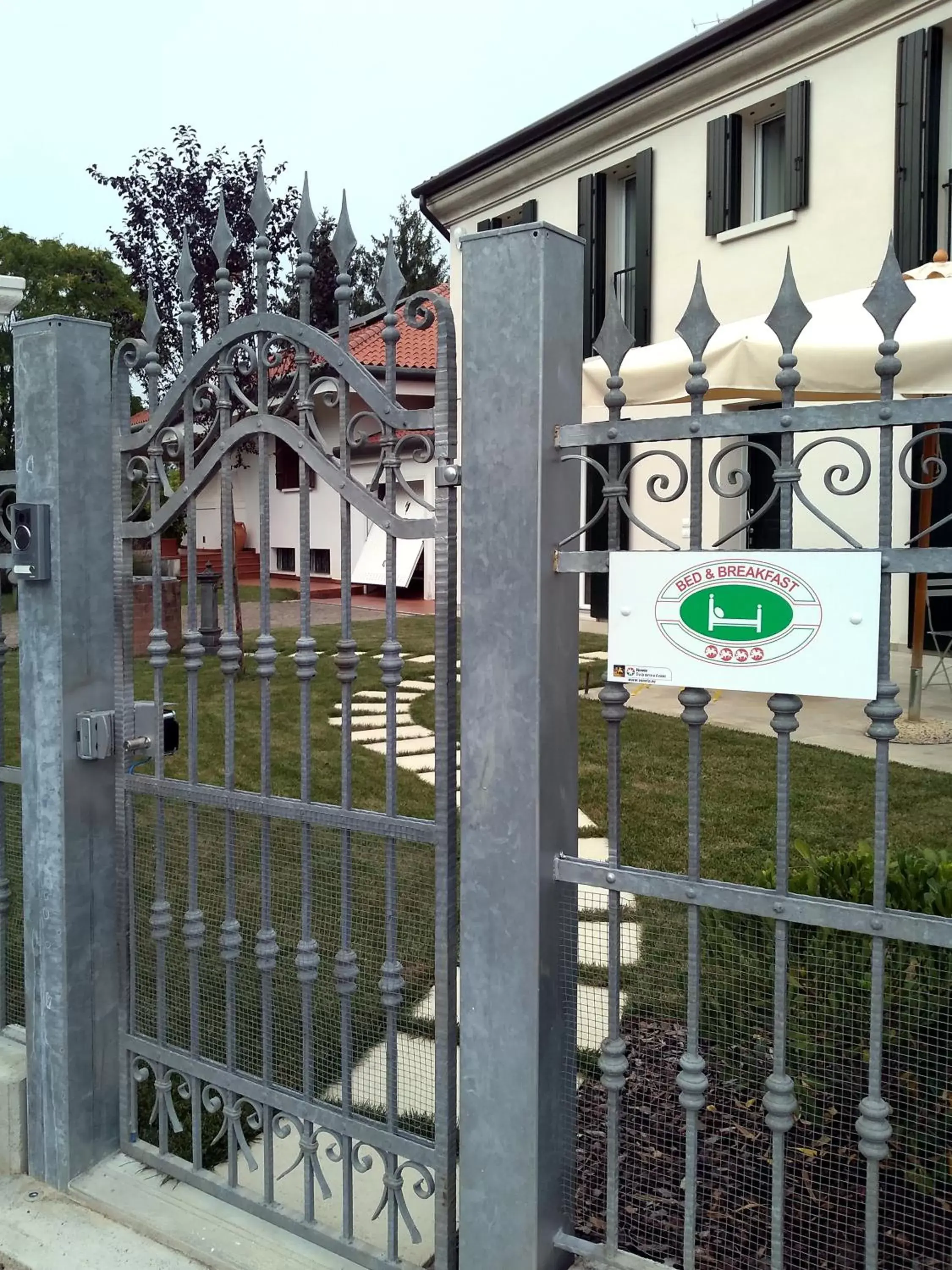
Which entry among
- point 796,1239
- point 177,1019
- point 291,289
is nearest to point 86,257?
point 291,289

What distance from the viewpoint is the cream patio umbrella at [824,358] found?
4.90 m

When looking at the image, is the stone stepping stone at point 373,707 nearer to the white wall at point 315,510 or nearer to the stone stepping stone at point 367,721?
the stone stepping stone at point 367,721

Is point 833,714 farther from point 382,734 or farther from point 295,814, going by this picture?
point 295,814

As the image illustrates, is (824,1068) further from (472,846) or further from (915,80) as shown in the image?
(915,80)

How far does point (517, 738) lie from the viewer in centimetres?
197

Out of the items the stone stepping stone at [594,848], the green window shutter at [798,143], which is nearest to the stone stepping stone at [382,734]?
the stone stepping stone at [594,848]

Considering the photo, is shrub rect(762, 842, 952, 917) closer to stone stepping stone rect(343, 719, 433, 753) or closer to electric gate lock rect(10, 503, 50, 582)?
electric gate lock rect(10, 503, 50, 582)

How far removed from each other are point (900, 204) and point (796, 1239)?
950 cm

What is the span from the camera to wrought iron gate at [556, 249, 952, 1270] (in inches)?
66.0

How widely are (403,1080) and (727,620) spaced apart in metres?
1.92

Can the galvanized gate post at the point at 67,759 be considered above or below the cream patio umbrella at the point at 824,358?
below

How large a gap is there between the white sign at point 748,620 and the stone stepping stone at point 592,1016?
161 cm

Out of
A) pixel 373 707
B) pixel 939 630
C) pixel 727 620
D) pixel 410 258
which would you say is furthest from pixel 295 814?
pixel 410 258

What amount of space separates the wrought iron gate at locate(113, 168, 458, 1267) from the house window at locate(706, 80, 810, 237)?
9.80 metres
